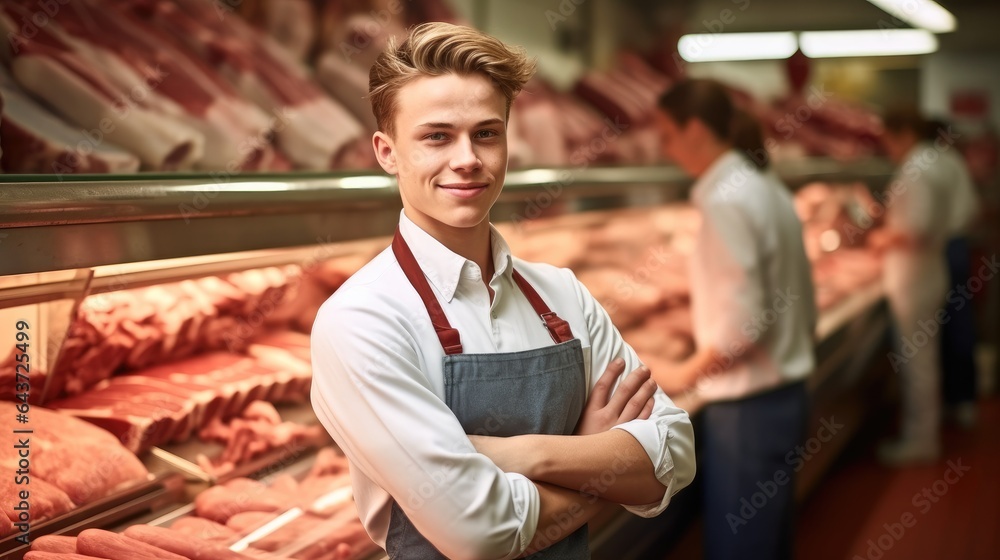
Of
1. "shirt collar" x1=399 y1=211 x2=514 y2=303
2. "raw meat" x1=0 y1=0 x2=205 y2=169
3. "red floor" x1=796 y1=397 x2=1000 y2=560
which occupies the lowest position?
"red floor" x1=796 y1=397 x2=1000 y2=560

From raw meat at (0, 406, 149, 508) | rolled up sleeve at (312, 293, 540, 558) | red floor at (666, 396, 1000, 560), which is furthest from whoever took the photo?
red floor at (666, 396, 1000, 560)

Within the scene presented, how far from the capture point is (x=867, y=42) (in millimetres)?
6777

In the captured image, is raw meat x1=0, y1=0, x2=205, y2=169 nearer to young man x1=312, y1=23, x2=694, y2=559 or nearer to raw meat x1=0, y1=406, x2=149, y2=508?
raw meat x1=0, y1=406, x2=149, y2=508

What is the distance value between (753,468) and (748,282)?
0.67m

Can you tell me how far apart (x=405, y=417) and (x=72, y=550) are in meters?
0.75

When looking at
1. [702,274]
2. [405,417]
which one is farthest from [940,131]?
[405,417]

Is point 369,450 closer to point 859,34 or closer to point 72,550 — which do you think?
point 72,550

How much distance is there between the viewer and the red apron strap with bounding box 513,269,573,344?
1.46 meters

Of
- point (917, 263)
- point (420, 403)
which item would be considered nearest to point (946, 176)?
point (917, 263)

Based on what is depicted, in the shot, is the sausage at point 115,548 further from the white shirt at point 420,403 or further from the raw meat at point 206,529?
the white shirt at point 420,403

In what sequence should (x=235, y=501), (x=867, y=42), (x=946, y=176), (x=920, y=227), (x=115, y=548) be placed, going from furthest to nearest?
(x=867, y=42) < (x=946, y=176) < (x=920, y=227) < (x=235, y=501) < (x=115, y=548)

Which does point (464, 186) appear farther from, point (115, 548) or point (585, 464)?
point (115, 548)

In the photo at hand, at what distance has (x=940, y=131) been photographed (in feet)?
19.1

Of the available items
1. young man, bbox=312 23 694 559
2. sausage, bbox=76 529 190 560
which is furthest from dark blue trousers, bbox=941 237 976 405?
sausage, bbox=76 529 190 560
